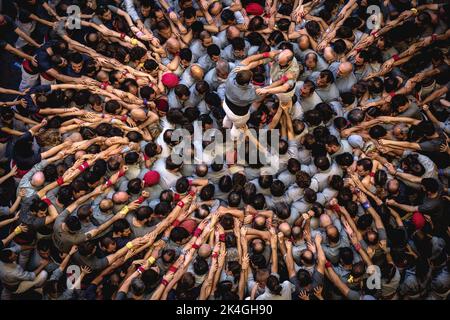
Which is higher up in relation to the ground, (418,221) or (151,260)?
(418,221)

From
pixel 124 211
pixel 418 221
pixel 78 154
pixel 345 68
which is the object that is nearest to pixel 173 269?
pixel 124 211

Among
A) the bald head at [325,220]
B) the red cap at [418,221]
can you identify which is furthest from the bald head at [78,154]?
the red cap at [418,221]

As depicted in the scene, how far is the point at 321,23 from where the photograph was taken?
6.80 metres

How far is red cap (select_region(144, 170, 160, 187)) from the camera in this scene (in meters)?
5.69

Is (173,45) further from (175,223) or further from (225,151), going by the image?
(175,223)

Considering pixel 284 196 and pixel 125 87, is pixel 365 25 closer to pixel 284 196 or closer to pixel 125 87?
pixel 284 196

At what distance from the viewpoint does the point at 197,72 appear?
6168 mm

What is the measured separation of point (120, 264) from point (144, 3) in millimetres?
3580

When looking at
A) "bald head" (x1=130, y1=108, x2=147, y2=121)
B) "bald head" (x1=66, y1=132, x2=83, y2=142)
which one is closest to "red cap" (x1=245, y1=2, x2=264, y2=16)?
"bald head" (x1=130, y1=108, x2=147, y2=121)

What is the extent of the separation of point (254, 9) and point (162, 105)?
6.32ft

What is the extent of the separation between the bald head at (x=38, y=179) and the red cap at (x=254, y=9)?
354 cm

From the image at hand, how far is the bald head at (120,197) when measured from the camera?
552 centimetres

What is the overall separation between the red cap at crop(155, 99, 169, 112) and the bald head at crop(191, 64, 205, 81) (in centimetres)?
51

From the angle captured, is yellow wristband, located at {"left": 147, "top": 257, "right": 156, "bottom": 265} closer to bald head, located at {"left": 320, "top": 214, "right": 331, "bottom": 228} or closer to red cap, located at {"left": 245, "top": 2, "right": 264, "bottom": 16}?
bald head, located at {"left": 320, "top": 214, "right": 331, "bottom": 228}
